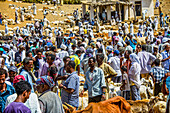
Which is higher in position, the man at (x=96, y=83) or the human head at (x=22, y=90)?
the human head at (x=22, y=90)

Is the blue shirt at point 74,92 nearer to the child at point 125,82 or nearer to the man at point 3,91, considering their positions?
the man at point 3,91

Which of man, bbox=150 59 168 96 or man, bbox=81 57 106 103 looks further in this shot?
man, bbox=150 59 168 96

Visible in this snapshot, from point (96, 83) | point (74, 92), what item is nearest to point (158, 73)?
point (96, 83)

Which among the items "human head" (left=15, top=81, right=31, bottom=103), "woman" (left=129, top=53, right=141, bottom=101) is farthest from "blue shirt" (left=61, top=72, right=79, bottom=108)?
"woman" (left=129, top=53, right=141, bottom=101)

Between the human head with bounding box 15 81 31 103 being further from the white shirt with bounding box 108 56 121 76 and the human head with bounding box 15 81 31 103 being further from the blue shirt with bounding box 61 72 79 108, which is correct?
the white shirt with bounding box 108 56 121 76

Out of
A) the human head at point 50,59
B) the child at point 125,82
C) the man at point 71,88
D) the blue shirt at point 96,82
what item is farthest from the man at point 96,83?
the human head at point 50,59

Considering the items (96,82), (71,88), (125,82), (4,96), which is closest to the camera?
(4,96)

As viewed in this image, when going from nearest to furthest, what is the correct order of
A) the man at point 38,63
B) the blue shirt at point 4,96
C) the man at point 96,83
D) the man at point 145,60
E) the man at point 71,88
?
the blue shirt at point 4,96
the man at point 71,88
the man at point 96,83
the man at point 38,63
the man at point 145,60

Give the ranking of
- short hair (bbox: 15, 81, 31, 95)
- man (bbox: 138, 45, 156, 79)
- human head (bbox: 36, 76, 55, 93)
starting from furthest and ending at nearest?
man (bbox: 138, 45, 156, 79) < human head (bbox: 36, 76, 55, 93) < short hair (bbox: 15, 81, 31, 95)

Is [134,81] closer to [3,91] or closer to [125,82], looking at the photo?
[125,82]

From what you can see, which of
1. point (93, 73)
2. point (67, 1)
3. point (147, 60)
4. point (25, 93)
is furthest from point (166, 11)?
point (25, 93)

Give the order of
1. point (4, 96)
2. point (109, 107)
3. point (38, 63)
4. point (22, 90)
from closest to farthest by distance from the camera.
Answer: point (22, 90) < point (109, 107) < point (4, 96) < point (38, 63)

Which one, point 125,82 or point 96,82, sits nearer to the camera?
point 96,82

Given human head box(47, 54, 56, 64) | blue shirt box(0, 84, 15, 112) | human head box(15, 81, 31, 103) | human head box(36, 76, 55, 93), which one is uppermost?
human head box(15, 81, 31, 103)
